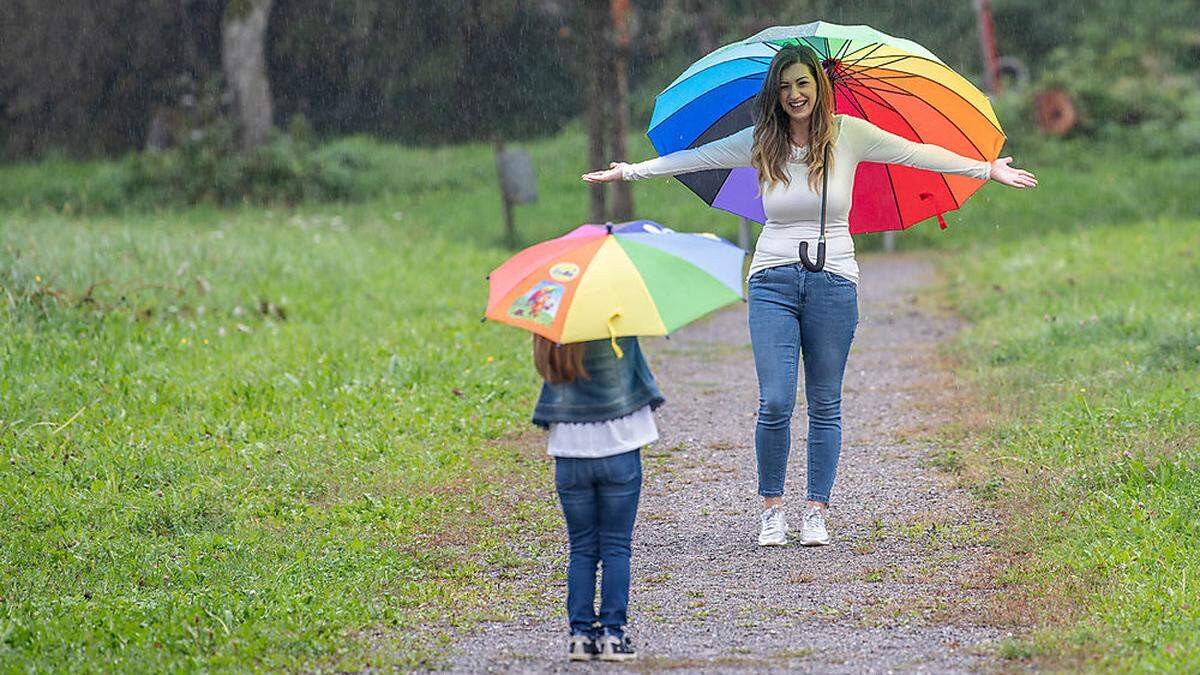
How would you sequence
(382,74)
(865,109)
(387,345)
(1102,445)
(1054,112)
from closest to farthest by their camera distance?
(865,109) → (1102,445) → (387,345) → (1054,112) → (382,74)

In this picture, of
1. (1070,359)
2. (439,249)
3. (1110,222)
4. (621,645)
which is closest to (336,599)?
(621,645)

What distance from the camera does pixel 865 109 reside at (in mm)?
6477

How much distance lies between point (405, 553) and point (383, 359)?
3.96m

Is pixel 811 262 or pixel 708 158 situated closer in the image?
pixel 811 262

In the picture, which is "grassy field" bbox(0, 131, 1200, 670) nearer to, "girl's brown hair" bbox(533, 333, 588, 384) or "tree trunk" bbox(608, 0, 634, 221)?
"girl's brown hair" bbox(533, 333, 588, 384)

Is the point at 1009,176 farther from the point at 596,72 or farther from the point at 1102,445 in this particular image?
the point at 596,72

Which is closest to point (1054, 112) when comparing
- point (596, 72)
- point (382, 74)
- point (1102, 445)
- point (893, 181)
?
point (596, 72)

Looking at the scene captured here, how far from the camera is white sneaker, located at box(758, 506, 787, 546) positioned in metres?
6.35

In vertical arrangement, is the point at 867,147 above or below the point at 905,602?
above

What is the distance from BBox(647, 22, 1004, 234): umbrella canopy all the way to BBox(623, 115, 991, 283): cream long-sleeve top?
234 mm

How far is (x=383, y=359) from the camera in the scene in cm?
1023

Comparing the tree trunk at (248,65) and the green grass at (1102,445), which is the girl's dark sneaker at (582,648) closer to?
the green grass at (1102,445)

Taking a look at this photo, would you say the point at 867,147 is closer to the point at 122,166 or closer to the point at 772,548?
the point at 772,548

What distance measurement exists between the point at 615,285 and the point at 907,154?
1987 millimetres
